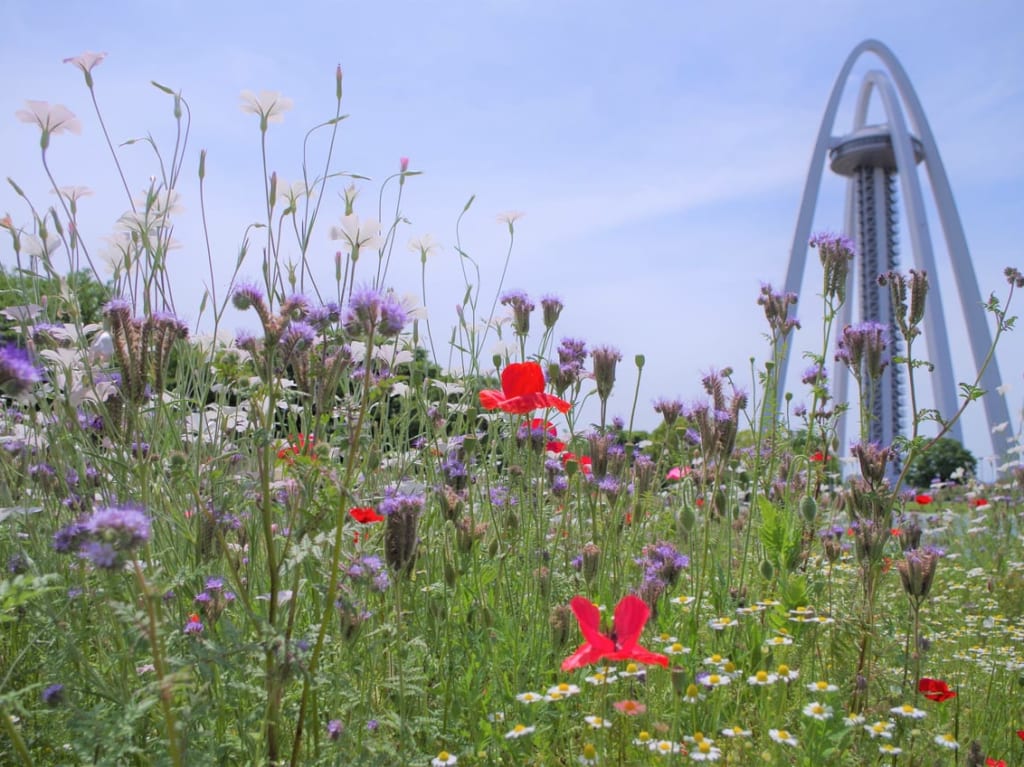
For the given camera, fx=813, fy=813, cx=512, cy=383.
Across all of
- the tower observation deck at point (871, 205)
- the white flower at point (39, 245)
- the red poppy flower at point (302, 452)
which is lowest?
the red poppy flower at point (302, 452)

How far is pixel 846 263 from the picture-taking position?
3.29 m

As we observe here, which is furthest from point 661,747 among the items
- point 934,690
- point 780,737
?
point 934,690

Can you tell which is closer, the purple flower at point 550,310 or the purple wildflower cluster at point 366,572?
the purple wildflower cluster at point 366,572

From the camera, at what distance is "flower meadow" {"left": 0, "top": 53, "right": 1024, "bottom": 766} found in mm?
1618

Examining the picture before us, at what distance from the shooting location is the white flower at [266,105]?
8.41 ft

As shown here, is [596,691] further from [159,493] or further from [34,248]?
[34,248]

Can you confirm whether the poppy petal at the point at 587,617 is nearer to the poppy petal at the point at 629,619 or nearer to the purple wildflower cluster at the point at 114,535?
the poppy petal at the point at 629,619

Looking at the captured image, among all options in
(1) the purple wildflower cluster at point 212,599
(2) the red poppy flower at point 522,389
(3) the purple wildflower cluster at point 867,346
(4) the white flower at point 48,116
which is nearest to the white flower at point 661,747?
(2) the red poppy flower at point 522,389

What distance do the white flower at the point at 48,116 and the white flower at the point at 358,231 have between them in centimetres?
89

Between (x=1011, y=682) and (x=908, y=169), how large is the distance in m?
41.9

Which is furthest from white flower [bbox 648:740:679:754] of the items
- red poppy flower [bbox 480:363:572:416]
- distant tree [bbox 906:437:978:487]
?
distant tree [bbox 906:437:978:487]

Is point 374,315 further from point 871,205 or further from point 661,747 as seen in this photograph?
point 871,205

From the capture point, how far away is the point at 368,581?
1.84 meters

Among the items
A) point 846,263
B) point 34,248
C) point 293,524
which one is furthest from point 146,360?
point 846,263
